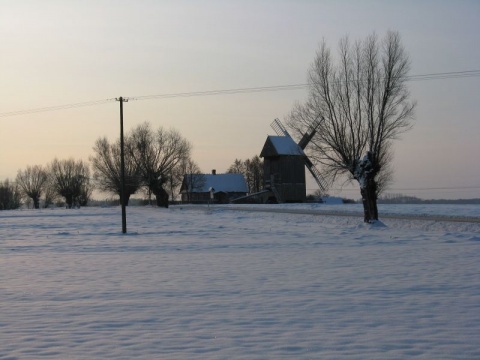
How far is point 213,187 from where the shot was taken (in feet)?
350

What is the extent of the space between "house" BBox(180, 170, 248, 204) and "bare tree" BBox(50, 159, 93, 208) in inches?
992

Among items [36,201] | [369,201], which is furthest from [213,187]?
[369,201]

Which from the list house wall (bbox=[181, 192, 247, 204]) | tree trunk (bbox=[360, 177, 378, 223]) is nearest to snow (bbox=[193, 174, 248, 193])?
house wall (bbox=[181, 192, 247, 204])

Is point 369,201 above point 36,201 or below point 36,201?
below

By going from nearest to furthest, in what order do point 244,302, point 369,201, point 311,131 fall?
point 244,302 → point 369,201 → point 311,131

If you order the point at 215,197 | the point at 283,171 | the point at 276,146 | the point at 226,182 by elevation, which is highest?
the point at 276,146

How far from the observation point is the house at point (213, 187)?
105 m

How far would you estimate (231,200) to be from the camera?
4134 inches

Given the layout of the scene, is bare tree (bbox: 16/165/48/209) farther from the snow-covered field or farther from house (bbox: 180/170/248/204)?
the snow-covered field

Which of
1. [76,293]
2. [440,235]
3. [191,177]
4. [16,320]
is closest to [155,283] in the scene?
[76,293]

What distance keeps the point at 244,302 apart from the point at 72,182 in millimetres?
119195

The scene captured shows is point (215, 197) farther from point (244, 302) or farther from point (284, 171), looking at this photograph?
point (244, 302)

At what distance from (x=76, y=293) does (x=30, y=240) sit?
57.3 ft

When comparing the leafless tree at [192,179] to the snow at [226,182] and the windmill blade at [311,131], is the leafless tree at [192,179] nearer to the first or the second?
the snow at [226,182]
